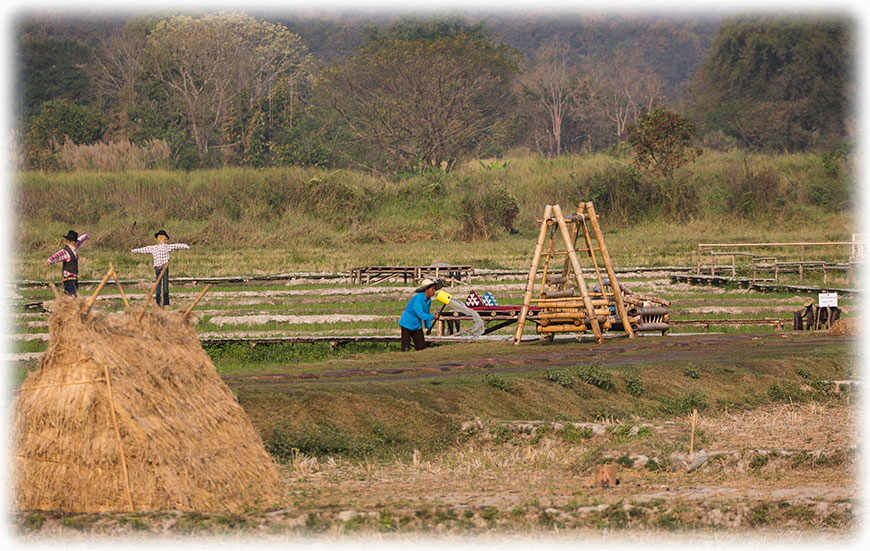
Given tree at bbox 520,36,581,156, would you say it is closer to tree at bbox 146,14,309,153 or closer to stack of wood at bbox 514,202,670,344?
tree at bbox 146,14,309,153

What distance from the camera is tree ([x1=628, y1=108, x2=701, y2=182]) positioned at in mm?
50469

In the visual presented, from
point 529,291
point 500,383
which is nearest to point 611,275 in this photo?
point 529,291

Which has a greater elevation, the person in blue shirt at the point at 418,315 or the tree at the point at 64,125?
the tree at the point at 64,125

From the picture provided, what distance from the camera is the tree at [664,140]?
5047 centimetres

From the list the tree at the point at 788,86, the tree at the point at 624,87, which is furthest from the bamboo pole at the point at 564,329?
the tree at the point at 788,86

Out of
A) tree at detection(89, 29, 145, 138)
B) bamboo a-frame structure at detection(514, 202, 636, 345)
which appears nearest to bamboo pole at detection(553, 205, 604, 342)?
bamboo a-frame structure at detection(514, 202, 636, 345)

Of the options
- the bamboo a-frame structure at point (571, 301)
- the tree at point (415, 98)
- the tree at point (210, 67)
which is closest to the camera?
the bamboo a-frame structure at point (571, 301)

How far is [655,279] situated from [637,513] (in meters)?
22.5

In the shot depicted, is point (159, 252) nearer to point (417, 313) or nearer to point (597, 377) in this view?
point (417, 313)

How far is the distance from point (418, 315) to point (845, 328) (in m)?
7.82

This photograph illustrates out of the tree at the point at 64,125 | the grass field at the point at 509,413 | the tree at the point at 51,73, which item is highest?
the tree at the point at 51,73

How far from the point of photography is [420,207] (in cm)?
4947

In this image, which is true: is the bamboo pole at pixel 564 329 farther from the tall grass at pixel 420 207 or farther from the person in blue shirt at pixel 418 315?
the tall grass at pixel 420 207

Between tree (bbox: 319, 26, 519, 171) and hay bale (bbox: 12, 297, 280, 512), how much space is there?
47.6m
